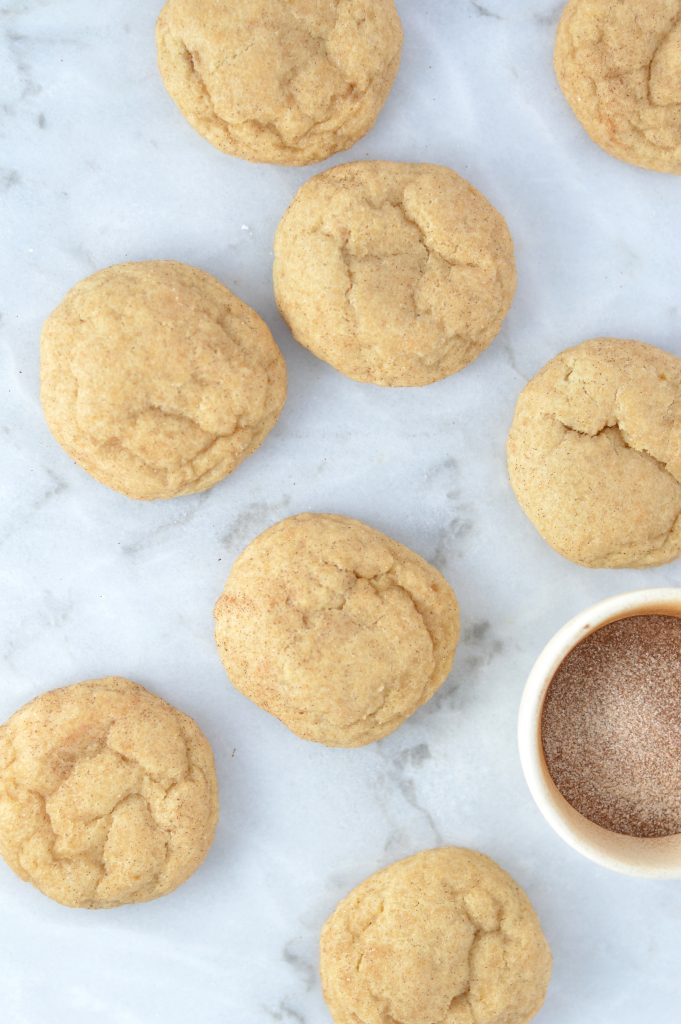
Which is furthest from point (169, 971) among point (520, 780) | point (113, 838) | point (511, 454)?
point (511, 454)

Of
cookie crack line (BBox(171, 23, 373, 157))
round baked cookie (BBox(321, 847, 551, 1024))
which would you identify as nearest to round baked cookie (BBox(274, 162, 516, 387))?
cookie crack line (BBox(171, 23, 373, 157))

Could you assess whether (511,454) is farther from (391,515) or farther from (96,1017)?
(96,1017)

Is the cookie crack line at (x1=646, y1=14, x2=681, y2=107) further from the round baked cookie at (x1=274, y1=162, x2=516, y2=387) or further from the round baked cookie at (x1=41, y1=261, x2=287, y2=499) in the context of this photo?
the round baked cookie at (x1=41, y1=261, x2=287, y2=499)

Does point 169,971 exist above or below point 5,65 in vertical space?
below

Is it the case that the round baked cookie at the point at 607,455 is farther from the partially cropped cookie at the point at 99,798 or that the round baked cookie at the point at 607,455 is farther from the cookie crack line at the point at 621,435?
the partially cropped cookie at the point at 99,798

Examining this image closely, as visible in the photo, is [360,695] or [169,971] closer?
[360,695]

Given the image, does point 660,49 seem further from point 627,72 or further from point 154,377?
point 154,377
